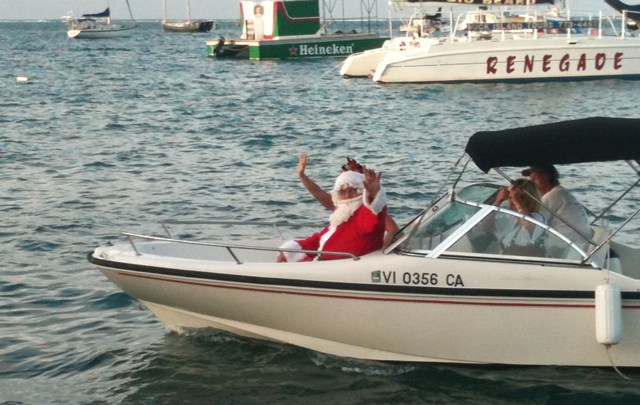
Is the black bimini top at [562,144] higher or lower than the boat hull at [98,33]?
Answer: higher

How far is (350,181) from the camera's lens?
7613 millimetres

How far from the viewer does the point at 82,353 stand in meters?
8.41

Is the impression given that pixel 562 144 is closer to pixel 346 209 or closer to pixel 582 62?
pixel 346 209

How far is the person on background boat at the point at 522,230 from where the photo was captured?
23.7 ft

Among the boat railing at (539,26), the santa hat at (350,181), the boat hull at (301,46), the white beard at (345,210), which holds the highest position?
the santa hat at (350,181)

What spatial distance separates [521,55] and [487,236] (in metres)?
25.6

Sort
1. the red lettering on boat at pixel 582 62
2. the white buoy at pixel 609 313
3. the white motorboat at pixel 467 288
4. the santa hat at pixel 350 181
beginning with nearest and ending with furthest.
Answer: the white buoy at pixel 609 313, the white motorboat at pixel 467 288, the santa hat at pixel 350 181, the red lettering on boat at pixel 582 62

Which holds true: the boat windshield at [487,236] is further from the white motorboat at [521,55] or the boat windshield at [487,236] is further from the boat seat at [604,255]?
the white motorboat at [521,55]

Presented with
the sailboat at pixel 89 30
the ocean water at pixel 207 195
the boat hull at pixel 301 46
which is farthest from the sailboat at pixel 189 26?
the ocean water at pixel 207 195

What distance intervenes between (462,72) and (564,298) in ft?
84.0

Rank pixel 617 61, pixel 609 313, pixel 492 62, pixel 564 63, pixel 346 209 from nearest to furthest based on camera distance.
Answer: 1. pixel 609 313
2. pixel 346 209
3. pixel 492 62
4. pixel 564 63
5. pixel 617 61

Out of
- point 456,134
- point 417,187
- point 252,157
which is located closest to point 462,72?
point 456,134

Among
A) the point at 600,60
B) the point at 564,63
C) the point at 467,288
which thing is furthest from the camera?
the point at 600,60

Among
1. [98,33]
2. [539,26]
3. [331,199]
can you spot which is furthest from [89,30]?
[331,199]
